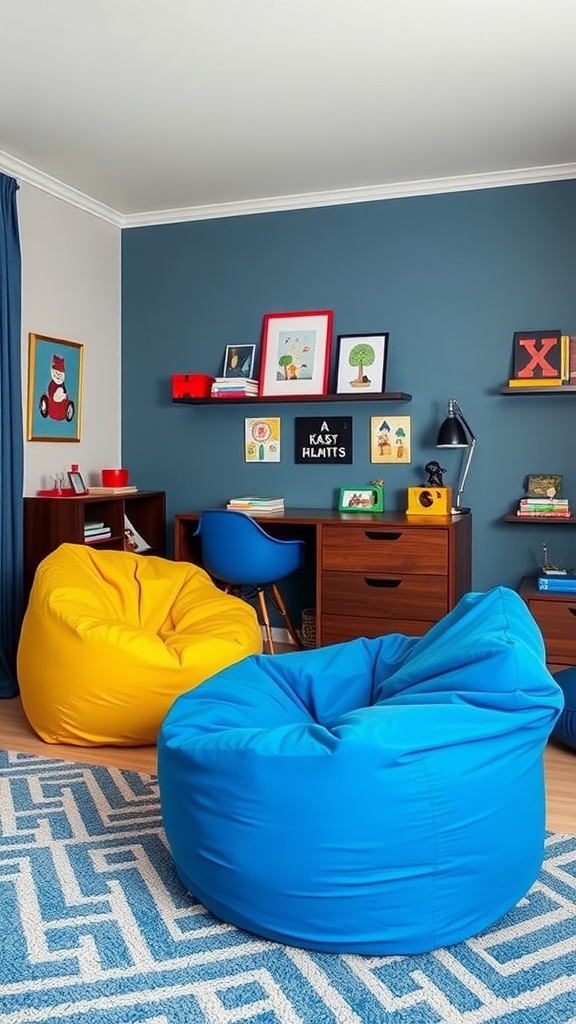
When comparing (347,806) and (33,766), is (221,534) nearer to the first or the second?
(33,766)

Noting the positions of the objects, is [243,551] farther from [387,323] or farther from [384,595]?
[387,323]

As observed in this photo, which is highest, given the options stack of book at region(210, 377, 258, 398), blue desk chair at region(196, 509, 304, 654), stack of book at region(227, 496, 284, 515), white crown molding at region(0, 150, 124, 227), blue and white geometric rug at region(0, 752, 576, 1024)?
white crown molding at region(0, 150, 124, 227)

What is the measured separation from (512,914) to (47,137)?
3.46 meters

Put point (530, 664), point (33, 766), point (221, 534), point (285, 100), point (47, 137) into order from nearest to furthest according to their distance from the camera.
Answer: point (530, 664)
point (33, 766)
point (285, 100)
point (47, 137)
point (221, 534)

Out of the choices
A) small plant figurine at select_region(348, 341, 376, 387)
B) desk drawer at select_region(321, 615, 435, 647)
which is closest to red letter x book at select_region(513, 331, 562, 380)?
small plant figurine at select_region(348, 341, 376, 387)

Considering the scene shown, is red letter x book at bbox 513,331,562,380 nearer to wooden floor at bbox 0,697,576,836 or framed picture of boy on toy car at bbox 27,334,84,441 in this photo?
wooden floor at bbox 0,697,576,836

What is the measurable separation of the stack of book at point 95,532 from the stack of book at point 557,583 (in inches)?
82.8

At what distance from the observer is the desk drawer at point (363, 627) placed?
3.91 metres

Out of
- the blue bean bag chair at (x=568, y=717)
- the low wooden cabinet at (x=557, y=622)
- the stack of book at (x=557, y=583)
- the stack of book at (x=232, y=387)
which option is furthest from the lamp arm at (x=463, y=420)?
the blue bean bag chair at (x=568, y=717)

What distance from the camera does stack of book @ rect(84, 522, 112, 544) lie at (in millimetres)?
4203

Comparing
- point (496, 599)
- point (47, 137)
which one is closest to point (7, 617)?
point (47, 137)

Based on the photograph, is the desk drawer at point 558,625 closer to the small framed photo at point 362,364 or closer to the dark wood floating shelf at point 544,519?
the dark wood floating shelf at point 544,519

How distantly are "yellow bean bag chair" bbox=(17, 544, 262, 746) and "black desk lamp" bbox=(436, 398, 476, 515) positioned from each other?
1355 mm

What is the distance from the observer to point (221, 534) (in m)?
4.05
